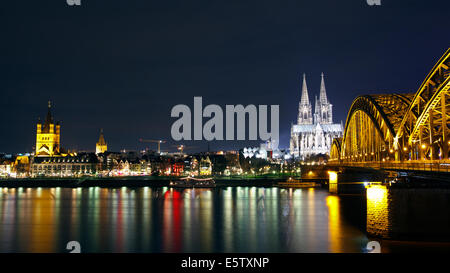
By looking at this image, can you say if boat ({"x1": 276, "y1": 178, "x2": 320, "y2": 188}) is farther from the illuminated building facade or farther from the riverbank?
the illuminated building facade

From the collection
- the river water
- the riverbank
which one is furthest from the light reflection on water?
the riverbank

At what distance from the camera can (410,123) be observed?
46.3m

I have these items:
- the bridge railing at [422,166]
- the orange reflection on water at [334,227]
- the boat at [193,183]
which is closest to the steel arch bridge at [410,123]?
the bridge railing at [422,166]

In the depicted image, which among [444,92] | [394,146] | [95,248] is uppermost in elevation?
[444,92]

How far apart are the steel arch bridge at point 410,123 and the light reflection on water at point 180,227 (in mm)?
8299

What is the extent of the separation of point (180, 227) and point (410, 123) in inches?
906

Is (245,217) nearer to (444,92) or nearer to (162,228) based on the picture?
(162,228)

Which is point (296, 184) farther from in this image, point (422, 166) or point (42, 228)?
point (422, 166)

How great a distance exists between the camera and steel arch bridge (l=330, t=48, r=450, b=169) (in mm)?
36938

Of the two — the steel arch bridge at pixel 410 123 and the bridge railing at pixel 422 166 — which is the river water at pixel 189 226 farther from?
the steel arch bridge at pixel 410 123

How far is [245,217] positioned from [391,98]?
21607mm

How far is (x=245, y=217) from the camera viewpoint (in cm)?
5547
